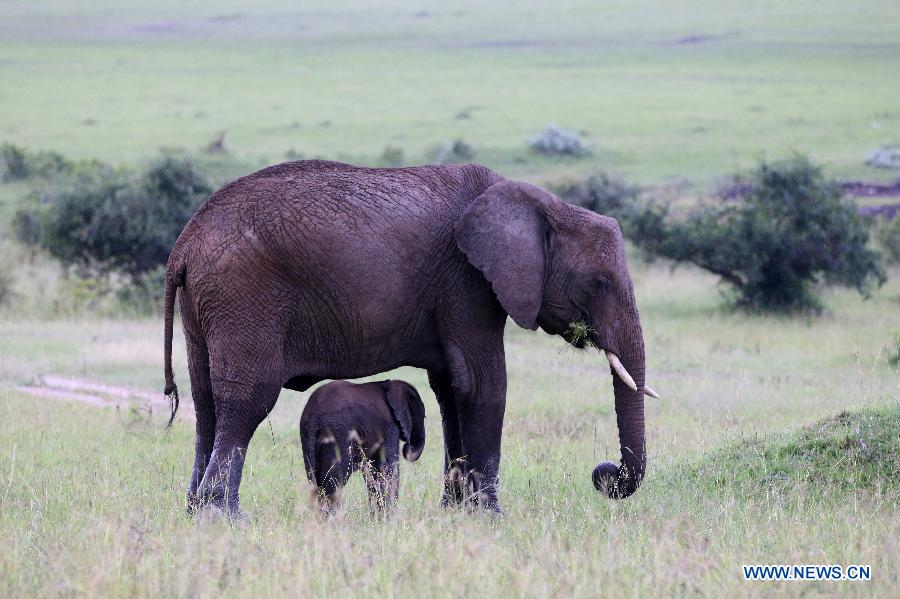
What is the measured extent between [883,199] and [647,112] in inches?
939

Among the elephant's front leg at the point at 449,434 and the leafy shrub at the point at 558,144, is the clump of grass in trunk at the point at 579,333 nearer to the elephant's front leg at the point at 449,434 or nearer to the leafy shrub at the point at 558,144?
the elephant's front leg at the point at 449,434

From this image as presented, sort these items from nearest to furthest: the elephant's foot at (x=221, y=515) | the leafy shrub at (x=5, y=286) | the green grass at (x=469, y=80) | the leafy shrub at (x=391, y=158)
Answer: the elephant's foot at (x=221, y=515) → the leafy shrub at (x=5, y=286) → the leafy shrub at (x=391, y=158) → the green grass at (x=469, y=80)

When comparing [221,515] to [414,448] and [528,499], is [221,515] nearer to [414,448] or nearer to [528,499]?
[414,448]

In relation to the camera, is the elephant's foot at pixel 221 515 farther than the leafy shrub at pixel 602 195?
No

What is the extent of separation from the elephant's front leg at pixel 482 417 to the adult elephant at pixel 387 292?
0.03 feet

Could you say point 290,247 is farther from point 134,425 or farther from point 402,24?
point 402,24

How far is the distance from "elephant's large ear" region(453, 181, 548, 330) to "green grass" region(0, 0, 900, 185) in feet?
91.9

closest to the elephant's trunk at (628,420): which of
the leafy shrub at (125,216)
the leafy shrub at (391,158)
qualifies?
the leafy shrub at (125,216)

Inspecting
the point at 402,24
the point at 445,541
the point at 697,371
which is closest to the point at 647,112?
the point at 697,371

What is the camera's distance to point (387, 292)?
8078 mm

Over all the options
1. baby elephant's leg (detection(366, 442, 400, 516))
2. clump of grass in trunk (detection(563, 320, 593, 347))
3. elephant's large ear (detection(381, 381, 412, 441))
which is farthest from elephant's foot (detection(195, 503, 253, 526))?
clump of grass in trunk (detection(563, 320, 593, 347))

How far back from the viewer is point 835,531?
738 centimetres

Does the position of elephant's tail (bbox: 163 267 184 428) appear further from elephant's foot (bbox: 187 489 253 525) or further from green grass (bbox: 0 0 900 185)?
green grass (bbox: 0 0 900 185)

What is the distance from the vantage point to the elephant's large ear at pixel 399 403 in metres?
8.43
